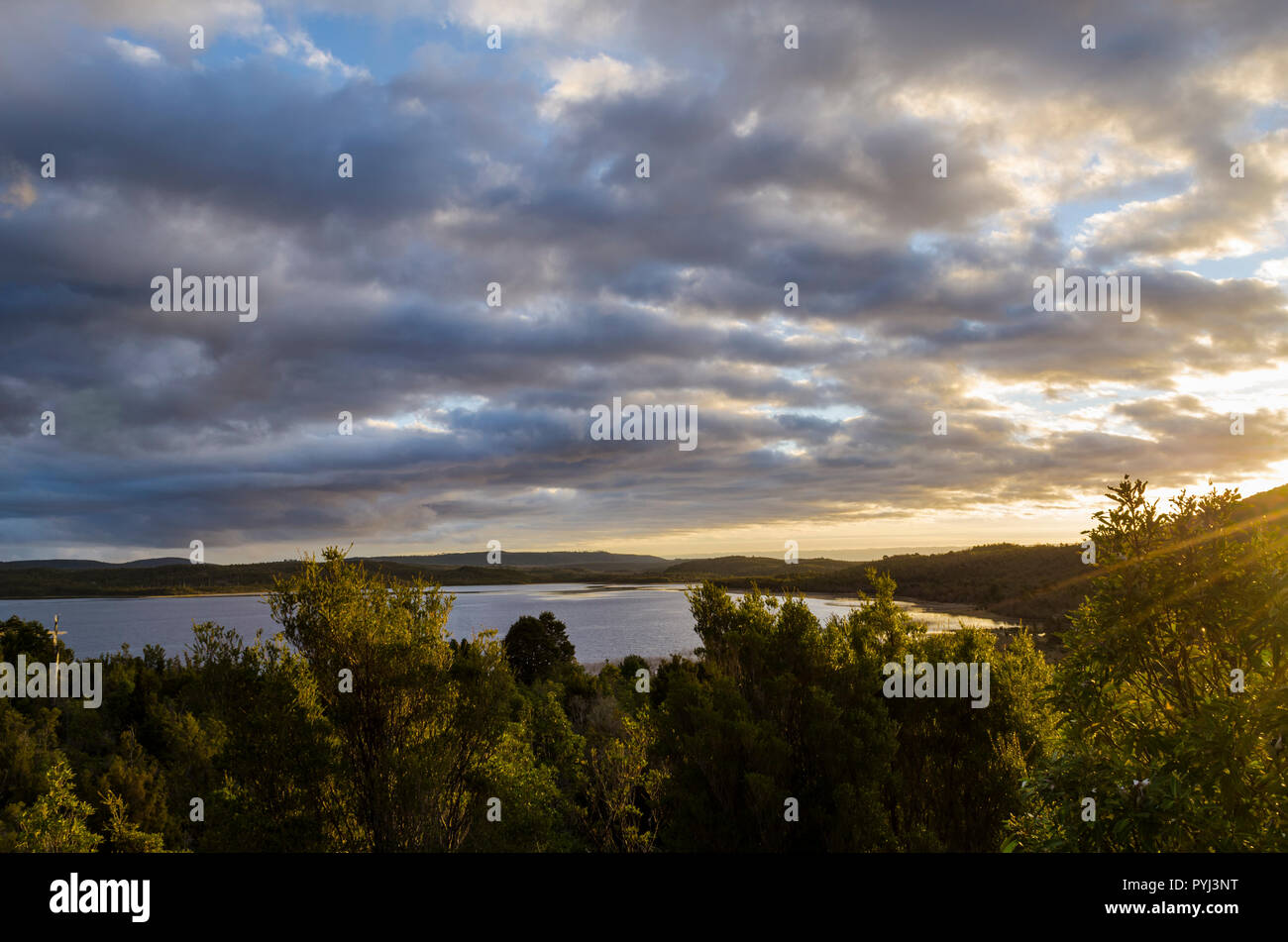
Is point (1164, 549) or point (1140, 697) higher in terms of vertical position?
point (1164, 549)

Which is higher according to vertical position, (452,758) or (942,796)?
(452,758)

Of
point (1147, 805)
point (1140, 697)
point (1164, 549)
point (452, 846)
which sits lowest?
point (452, 846)

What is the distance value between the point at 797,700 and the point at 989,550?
127 meters

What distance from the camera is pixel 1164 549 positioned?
7.04 meters

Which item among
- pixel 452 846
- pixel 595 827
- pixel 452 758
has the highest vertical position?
pixel 452 758

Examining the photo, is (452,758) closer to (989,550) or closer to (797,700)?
(797,700)

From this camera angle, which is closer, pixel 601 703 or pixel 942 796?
pixel 942 796

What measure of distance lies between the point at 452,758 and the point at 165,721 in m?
32.6

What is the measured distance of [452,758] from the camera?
711 inches

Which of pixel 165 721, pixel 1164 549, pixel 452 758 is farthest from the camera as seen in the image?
pixel 165 721
